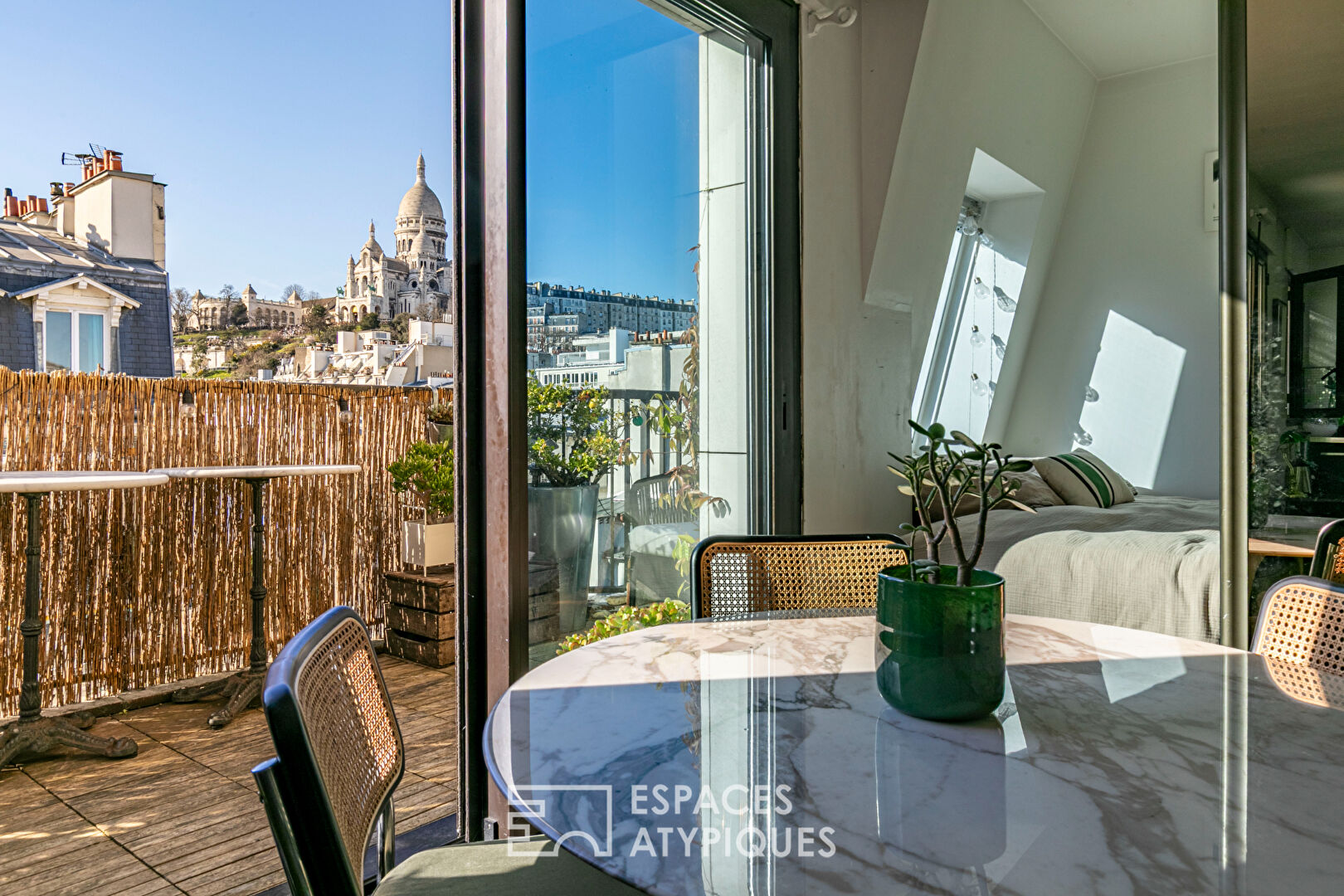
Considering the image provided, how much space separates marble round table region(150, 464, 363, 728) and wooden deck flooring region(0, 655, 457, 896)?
0.29 ft

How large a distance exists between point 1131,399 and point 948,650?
132 inches

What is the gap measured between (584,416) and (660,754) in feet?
4.52

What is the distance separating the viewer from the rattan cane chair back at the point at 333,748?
61cm

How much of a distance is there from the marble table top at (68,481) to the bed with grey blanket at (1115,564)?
2833 millimetres

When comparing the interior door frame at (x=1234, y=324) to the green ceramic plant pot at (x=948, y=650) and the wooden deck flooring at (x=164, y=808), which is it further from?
the wooden deck flooring at (x=164, y=808)

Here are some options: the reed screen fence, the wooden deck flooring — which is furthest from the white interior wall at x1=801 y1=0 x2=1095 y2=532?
the reed screen fence

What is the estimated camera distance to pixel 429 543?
398 centimetres

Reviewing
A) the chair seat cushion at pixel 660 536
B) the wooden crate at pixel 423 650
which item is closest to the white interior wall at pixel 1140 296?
the chair seat cushion at pixel 660 536

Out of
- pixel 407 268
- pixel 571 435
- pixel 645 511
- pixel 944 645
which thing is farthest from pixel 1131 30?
pixel 944 645

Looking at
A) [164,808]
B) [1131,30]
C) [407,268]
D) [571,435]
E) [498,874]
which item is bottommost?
[164,808]

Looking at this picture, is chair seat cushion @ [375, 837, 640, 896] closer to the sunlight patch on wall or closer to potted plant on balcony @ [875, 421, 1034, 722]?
potted plant on balcony @ [875, 421, 1034, 722]

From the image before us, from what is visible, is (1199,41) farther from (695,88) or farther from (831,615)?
(831,615)

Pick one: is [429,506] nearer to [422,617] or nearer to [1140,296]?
[422,617]

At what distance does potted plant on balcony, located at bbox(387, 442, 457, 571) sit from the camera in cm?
400
